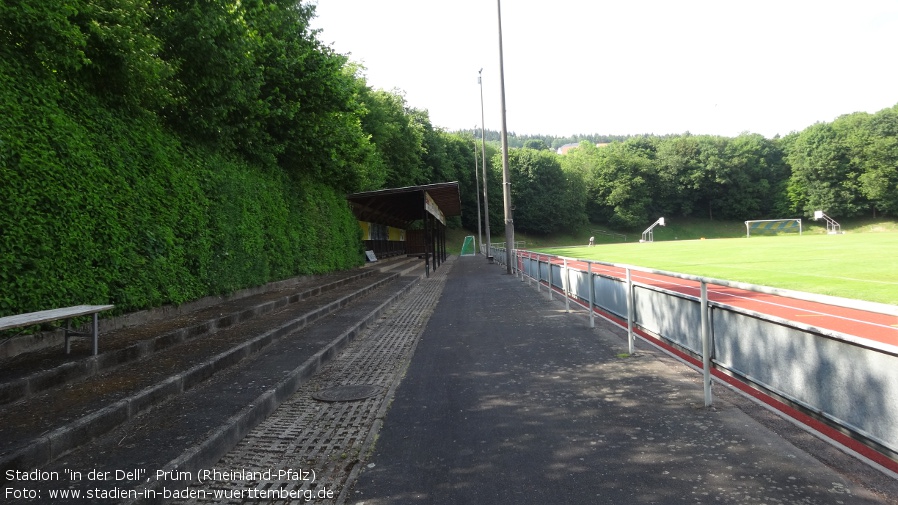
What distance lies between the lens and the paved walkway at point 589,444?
3186 mm

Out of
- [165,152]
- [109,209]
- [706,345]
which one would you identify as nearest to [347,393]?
[706,345]

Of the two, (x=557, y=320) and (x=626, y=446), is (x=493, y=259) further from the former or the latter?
(x=626, y=446)

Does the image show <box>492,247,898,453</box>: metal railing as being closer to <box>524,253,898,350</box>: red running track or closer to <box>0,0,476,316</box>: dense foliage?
<box>524,253,898,350</box>: red running track

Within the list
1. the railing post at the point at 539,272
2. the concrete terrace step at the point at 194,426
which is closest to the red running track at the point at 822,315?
the railing post at the point at 539,272

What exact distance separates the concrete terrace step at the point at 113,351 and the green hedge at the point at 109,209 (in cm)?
52

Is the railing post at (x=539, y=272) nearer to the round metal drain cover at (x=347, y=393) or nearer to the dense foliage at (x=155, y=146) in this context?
the dense foliage at (x=155, y=146)

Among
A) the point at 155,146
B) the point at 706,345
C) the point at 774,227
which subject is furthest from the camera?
the point at 774,227

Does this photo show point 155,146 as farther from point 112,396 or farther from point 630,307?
point 630,307

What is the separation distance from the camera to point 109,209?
24.6 feet

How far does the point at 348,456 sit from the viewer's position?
4.02 metres

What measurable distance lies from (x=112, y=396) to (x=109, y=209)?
379cm

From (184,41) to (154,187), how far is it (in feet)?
9.35

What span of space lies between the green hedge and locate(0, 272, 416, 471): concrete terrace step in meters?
1.36

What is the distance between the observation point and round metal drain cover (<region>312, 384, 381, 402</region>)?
220 inches
